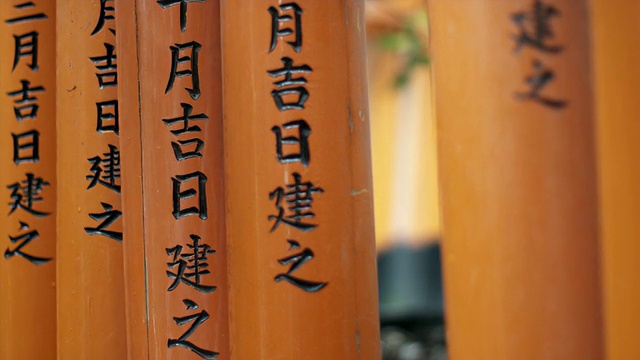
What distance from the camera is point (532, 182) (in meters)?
0.37

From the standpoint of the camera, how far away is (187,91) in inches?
20.3

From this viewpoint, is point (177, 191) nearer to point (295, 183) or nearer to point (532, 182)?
point (295, 183)

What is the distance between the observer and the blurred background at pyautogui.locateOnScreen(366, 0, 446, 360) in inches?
81.4

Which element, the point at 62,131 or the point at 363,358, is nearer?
the point at 363,358

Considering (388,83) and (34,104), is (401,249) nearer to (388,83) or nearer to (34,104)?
(388,83)

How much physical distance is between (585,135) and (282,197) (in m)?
0.18

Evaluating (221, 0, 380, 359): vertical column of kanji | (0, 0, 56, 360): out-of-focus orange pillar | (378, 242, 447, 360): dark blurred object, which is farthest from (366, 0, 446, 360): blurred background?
(221, 0, 380, 359): vertical column of kanji

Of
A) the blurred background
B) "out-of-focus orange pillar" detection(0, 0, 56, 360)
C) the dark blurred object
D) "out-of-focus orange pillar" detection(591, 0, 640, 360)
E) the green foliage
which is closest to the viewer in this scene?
"out-of-focus orange pillar" detection(591, 0, 640, 360)

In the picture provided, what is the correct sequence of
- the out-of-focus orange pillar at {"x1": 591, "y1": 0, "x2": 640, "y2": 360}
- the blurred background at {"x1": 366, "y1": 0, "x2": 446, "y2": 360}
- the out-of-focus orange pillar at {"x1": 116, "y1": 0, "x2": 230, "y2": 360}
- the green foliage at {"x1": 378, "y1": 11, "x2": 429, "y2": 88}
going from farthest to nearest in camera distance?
1. the blurred background at {"x1": 366, "y1": 0, "x2": 446, "y2": 360}
2. the green foliage at {"x1": 378, "y1": 11, "x2": 429, "y2": 88}
3. the out-of-focus orange pillar at {"x1": 116, "y1": 0, "x2": 230, "y2": 360}
4. the out-of-focus orange pillar at {"x1": 591, "y1": 0, "x2": 640, "y2": 360}

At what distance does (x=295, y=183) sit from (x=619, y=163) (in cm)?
19

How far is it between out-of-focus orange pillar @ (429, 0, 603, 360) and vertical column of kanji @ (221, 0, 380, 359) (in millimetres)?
102

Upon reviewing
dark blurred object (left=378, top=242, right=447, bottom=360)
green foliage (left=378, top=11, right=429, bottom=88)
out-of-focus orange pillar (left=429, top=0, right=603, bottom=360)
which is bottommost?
dark blurred object (left=378, top=242, right=447, bottom=360)

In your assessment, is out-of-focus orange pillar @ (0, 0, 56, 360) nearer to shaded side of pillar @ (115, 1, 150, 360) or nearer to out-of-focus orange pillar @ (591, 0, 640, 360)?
shaded side of pillar @ (115, 1, 150, 360)

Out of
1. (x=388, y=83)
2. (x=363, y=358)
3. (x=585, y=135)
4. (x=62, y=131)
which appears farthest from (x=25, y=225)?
(x=388, y=83)
